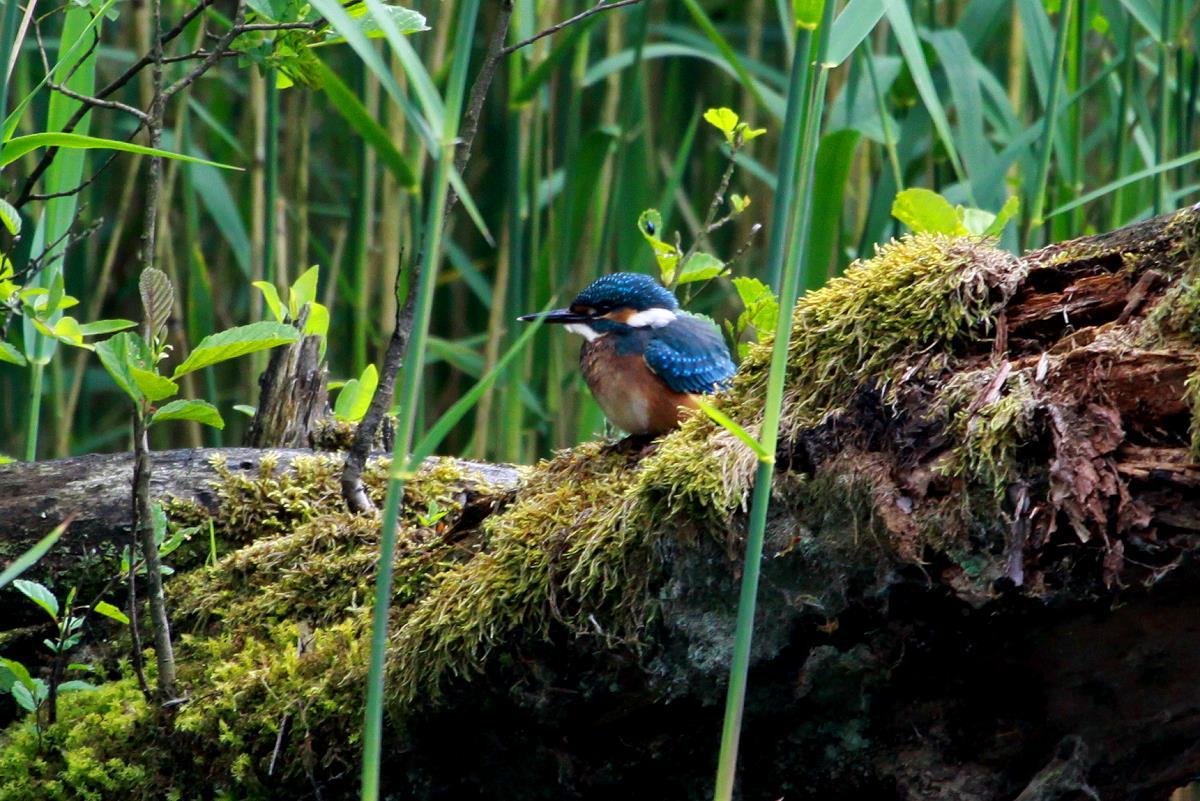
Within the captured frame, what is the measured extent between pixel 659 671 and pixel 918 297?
58 cm

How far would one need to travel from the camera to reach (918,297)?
1617mm

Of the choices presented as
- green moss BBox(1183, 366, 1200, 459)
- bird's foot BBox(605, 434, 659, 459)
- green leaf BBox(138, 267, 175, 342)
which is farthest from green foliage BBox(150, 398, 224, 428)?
green moss BBox(1183, 366, 1200, 459)

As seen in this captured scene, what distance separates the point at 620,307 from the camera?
2.64 m

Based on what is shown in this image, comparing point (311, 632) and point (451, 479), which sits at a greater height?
point (451, 479)

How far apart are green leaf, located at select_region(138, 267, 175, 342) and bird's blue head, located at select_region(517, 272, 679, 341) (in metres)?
1.02

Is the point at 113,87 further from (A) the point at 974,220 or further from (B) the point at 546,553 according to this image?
(A) the point at 974,220

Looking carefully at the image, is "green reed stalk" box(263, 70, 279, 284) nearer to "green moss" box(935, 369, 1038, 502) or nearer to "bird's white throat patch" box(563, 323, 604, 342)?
"bird's white throat patch" box(563, 323, 604, 342)

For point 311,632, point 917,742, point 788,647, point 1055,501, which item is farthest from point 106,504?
point 1055,501

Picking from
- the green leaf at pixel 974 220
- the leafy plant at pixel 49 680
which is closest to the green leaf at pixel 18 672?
the leafy plant at pixel 49 680

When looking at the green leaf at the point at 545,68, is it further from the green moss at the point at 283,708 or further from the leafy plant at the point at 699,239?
the green moss at the point at 283,708

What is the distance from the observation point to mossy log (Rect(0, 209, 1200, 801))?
4.45 ft

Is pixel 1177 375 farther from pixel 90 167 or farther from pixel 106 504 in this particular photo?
pixel 90 167

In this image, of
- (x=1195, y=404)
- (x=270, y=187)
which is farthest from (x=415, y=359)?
(x=270, y=187)

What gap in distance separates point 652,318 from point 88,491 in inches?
44.5
